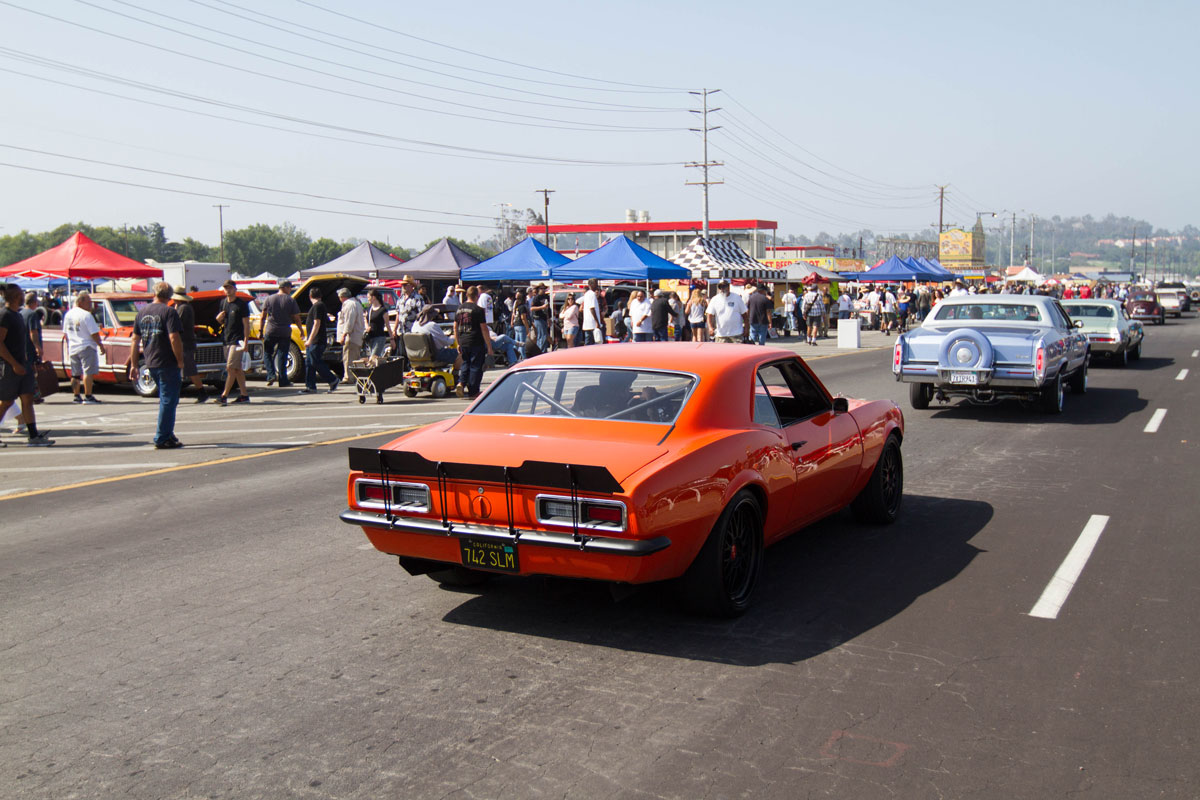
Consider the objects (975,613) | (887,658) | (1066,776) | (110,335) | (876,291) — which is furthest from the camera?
(876,291)

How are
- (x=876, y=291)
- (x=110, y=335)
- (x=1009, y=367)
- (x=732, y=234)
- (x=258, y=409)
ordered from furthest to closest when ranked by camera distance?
(x=732, y=234) < (x=876, y=291) < (x=110, y=335) < (x=258, y=409) < (x=1009, y=367)

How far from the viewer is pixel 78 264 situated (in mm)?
22062

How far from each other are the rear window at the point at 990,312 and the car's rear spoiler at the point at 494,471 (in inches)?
458

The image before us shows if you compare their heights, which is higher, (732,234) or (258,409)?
(732,234)

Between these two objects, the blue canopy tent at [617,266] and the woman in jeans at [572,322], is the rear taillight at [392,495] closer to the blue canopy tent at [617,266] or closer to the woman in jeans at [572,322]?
the woman in jeans at [572,322]

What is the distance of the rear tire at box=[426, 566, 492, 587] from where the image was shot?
5813mm

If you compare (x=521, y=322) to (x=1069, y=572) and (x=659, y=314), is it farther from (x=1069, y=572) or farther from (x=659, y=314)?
(x=1069, y=572)

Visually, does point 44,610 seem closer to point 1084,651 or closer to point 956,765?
point 956,765

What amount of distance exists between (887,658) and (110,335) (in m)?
16.7

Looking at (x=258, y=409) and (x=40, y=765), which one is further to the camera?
(x=258, y=409)

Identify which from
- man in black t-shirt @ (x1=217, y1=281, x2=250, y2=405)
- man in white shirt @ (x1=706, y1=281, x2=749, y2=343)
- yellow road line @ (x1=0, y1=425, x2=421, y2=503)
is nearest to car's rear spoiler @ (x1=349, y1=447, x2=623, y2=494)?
yellow road line @ (x1=0, y1=425, x2=421, y2=503)

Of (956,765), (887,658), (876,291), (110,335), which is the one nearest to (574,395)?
(887,658)

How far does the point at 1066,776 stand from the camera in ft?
12.0

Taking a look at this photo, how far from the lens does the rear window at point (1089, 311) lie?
21.8 meters
